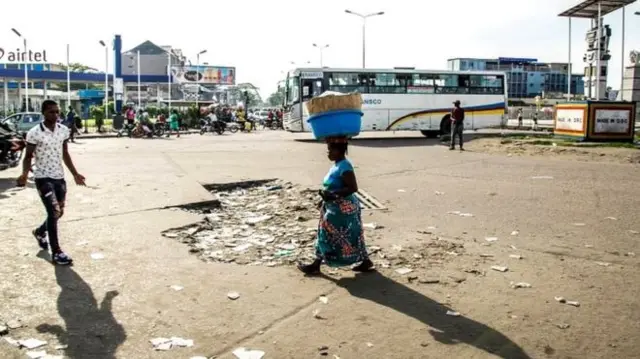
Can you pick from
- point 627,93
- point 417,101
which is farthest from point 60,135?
point 627,93

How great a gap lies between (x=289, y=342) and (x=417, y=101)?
2422 centimetres

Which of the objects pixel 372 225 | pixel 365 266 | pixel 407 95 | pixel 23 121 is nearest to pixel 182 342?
pixel 365 266

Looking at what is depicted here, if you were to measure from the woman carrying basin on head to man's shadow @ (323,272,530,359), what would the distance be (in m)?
0.21

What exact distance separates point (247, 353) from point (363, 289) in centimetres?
149

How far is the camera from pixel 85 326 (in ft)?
12.7

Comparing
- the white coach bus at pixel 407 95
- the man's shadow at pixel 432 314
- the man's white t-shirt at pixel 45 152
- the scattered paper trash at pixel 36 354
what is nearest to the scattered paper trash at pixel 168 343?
the scattered paper trash at pixel 36 354

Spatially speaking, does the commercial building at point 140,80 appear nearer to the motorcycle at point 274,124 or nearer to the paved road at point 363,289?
the motorcycle at point 274,124

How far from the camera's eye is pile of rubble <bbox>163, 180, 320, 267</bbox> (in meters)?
5.98

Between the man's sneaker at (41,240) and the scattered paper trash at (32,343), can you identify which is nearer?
the scattered paper trash at (32,343)

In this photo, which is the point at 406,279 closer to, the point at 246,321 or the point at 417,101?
the point at 246,321

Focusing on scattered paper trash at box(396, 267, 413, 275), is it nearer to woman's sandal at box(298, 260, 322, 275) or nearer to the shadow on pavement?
woman's sandal at box(298, 260, 322, 275)

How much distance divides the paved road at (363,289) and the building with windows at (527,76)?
102 m

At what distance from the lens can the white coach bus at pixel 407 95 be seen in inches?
995

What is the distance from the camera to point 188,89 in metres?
66.6
